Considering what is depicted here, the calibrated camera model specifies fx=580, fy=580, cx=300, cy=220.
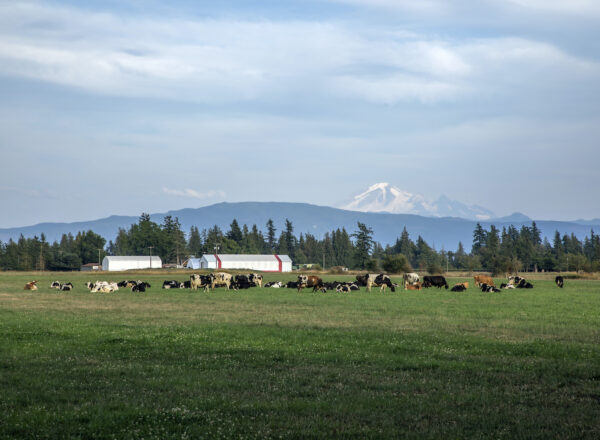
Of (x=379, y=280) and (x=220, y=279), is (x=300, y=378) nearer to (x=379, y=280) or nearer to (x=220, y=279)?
(x=379, y=280)

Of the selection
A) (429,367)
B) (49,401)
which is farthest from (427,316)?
(49,401)

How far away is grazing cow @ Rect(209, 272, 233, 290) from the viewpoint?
5500 cm

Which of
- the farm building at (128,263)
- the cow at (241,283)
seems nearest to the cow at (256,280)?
the cow at (241,283)

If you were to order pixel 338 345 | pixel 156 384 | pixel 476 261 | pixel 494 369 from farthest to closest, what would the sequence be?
pixel 476 261
pixel 338 345
pixel 494 369
pixel 156 384

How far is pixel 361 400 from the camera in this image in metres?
11.0

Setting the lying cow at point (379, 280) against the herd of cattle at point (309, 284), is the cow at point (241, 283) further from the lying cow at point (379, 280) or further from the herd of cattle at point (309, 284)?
the lying cow at point (379, 280)

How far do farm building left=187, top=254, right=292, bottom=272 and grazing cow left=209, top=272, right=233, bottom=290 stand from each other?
370ft

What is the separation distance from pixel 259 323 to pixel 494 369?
1166 centimetres

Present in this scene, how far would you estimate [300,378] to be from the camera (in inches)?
510

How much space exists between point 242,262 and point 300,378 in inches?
6392

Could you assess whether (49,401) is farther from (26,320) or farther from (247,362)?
(26,320)

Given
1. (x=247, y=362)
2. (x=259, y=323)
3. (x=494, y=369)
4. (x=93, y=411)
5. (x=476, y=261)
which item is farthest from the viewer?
(x=476, y=261)

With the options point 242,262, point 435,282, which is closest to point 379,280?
point 435,282

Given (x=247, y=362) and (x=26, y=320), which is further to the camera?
(x=26, y=320)
